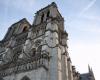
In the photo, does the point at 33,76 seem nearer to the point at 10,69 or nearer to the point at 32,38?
the point at 10,69

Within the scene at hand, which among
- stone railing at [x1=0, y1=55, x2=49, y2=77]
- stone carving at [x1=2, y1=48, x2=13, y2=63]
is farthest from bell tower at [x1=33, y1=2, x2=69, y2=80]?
stone carving at [x1=2, y1=48, x2=13, y2=63]

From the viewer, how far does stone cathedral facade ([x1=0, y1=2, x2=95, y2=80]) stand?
19297 millimetres

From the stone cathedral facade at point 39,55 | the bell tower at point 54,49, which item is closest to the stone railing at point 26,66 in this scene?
the stone cathedral facade at point 39,55

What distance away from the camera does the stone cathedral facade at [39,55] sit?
19.3 m

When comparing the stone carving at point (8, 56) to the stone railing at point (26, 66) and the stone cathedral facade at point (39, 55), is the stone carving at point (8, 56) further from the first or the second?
the stone railing at point (26, 66)

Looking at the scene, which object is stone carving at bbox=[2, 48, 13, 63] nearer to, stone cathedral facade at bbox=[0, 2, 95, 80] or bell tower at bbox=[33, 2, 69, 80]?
stone cathedral facade at bbox=[0, 2, 95, 80]

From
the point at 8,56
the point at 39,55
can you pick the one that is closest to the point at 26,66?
the point at 39,55

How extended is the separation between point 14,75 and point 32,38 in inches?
389

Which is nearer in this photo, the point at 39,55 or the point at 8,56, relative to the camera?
the point at 39,55

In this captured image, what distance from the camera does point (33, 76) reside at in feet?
61.0

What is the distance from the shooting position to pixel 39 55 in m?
21.4

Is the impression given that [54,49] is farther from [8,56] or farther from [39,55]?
[8,56]

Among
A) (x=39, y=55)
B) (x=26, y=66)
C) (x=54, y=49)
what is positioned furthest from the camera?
(x=54, y=49)

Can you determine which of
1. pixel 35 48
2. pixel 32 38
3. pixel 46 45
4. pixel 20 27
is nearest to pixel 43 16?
pixel 20 27
